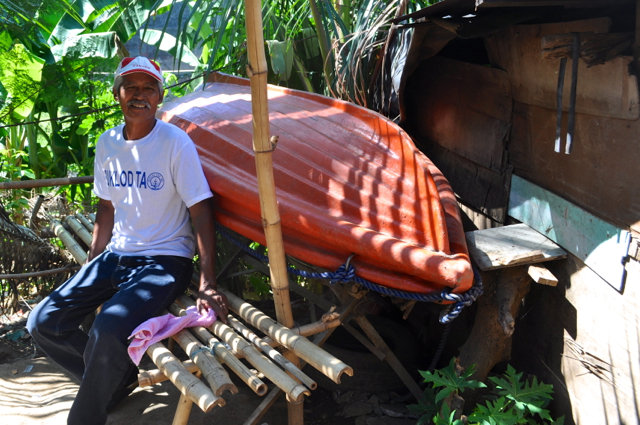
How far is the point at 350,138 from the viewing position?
322cm

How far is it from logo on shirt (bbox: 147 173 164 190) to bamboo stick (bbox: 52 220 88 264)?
33.0 inches

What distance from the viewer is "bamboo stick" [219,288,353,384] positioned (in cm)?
226

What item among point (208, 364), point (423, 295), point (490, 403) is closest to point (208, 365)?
point (208, 364)

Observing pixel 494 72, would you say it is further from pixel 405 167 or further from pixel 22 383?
pixel 22 383

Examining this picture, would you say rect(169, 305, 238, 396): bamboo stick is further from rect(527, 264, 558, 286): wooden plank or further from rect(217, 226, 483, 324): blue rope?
rect(527, 264, 558, 286): wooden plank

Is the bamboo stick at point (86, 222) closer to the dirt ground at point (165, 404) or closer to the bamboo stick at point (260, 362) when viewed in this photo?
the dirt ground at point (165, 404)

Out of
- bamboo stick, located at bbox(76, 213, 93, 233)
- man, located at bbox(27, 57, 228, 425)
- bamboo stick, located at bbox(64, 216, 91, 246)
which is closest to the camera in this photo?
man, located at bbox(27, 57, 228, 425)

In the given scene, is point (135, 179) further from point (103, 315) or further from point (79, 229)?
point (79, 229)

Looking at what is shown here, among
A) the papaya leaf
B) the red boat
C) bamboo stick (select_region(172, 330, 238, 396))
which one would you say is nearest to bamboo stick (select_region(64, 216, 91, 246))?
the red boat

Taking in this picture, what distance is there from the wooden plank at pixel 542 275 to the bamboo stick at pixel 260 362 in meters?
1.15

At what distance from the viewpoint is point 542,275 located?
8.96ft

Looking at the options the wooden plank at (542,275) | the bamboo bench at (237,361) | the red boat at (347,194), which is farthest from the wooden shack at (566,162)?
the bamboo bench at (237,361)

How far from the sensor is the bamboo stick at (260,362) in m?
2.20

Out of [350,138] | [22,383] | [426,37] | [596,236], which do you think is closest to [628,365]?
[596,236]
